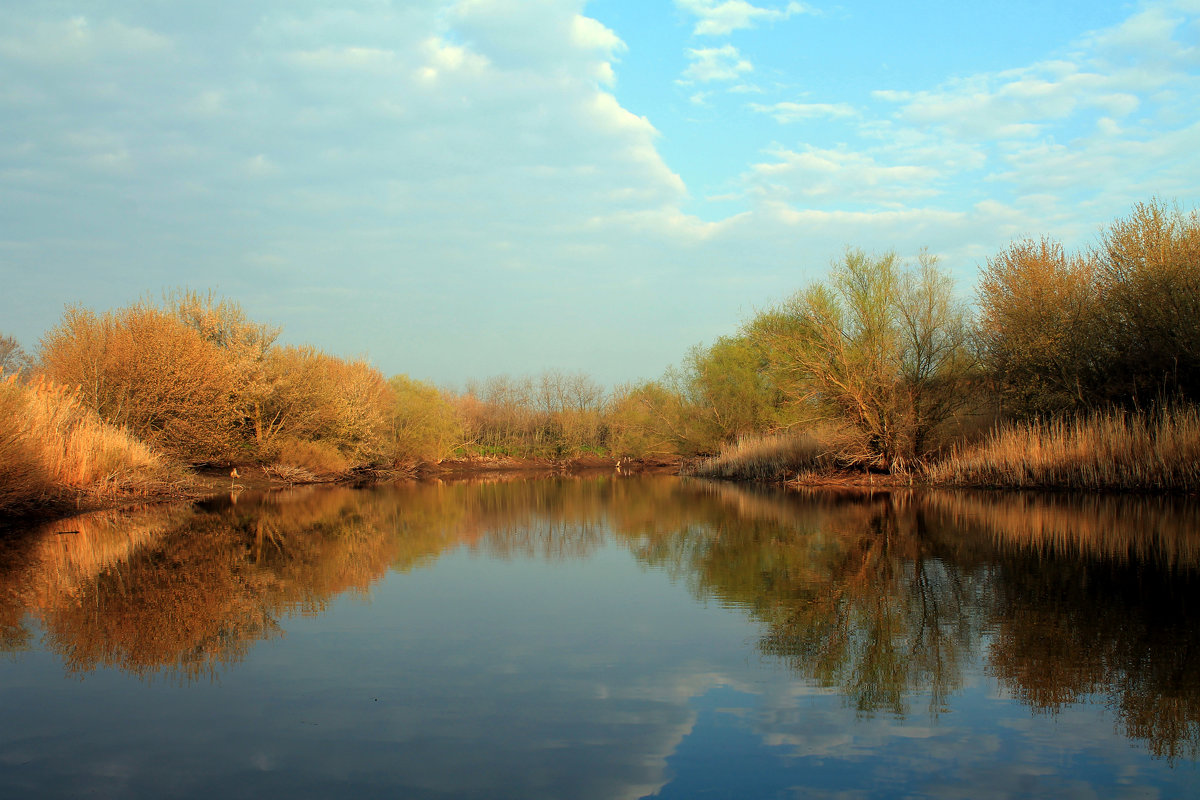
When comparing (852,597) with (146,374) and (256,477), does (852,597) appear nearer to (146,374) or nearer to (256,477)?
(146,374)

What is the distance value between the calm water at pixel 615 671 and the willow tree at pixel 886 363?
11612mm

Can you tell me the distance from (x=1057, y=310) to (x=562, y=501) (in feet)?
43.9

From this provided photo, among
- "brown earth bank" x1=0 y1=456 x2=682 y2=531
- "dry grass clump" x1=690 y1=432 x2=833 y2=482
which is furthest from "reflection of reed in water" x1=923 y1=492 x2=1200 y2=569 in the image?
"brown earth bank" x1=0 y1=456 x2=682 y2=531

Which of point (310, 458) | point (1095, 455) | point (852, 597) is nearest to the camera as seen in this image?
point (852, 597)

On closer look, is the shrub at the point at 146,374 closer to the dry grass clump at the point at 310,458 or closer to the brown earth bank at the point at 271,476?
the brown earth bank at the point at 271,476

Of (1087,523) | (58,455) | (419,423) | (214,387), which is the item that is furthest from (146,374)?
(1087,523)

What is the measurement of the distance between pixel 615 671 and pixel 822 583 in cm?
327

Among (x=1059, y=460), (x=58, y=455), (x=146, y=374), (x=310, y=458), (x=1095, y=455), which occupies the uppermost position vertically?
(x=146, y=374)

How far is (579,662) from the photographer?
5117mm

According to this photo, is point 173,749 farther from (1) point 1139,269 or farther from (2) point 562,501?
(1) point 1139,269

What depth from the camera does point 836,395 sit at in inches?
A: 871

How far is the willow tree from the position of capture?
2155 cm

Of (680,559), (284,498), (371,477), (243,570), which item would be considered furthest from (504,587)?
(371,477)

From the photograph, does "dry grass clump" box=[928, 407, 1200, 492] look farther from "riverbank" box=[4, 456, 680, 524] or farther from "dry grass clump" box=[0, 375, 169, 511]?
"riverbank" box=[4, 456, 680, 524]
